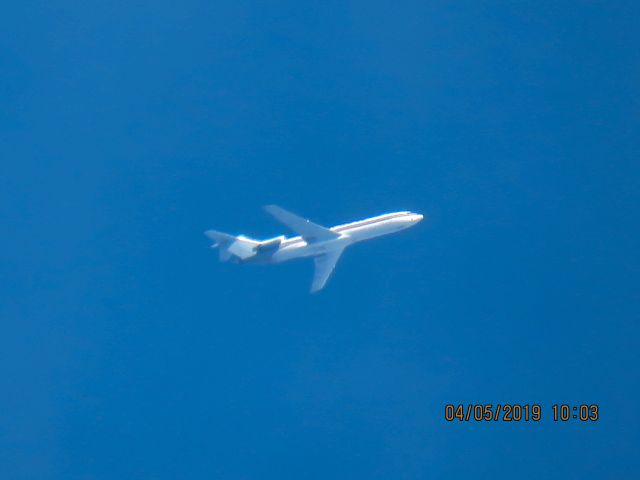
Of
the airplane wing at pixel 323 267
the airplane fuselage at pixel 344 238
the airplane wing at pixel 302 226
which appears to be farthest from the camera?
the airplane wing at pixel 323 267

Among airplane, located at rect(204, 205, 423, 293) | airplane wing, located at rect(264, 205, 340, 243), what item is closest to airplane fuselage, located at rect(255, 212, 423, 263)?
airplane, located at rect(204, 205, 423, 293)

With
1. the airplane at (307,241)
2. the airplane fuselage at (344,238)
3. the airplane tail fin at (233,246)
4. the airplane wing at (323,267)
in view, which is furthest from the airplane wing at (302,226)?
the airplane tail fin at (233,246)

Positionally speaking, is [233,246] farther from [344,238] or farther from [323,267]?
[344,238]

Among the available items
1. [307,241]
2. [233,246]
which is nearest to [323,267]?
[307,241]

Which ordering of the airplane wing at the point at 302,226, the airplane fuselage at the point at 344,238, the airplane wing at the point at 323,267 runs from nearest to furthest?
the airplane wing at the point at 302,226, the airplane fuselage at the point at 344,238, the airplane wing at the point at 323,267

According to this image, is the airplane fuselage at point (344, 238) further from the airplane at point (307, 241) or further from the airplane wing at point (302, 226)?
the airplane wing at point (302, 226)

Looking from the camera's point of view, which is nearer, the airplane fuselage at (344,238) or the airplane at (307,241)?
the airplane at (307,241)

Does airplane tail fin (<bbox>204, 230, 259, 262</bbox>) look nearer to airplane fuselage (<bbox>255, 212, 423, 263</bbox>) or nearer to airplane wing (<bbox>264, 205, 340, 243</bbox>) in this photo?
airplane fuselage (<bbox>255, 212, 423, 263</bbox>)
